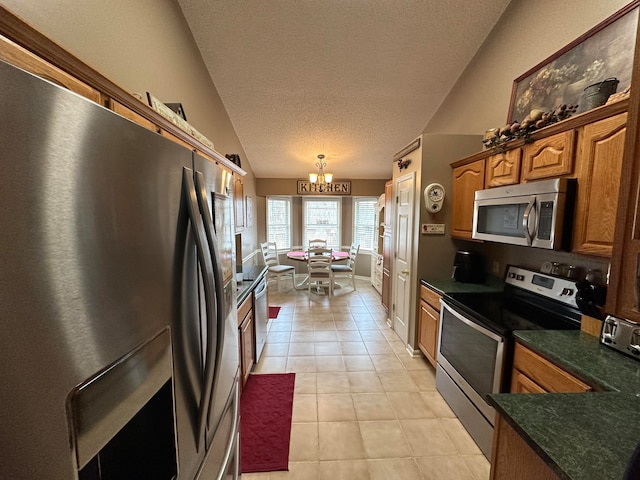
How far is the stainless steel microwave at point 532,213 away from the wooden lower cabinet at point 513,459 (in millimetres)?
1079

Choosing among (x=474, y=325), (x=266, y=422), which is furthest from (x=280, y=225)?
(x=474, y=325)

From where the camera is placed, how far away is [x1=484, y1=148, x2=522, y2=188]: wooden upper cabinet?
1.90m

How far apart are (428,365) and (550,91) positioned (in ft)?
8.62

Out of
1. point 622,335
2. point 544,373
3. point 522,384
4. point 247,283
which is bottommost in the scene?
point 522,384

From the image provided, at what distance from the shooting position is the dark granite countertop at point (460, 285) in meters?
2.33

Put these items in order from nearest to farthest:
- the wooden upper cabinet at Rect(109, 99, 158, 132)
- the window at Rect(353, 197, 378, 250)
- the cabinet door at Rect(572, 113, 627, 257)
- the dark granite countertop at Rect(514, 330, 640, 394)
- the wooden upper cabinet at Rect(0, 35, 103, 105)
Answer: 1. the wooden upper cabinet at Rect(0, 35, 103, 105)
2. the wooden upper cabinet at Rect(109, 99, 158, 132)
3. the dark granite countertop at Rect(514, 330, 640, 394)
4. the cabinet door at Rect(572, 113, 627, 257)
5. the window at Rect(353, 197, 378, 250)

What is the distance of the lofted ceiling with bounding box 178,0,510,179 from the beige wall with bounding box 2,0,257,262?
34cm

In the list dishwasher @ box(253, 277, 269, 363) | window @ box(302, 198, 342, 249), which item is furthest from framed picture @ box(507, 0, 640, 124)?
window @ box(302, 198, 342, 249)

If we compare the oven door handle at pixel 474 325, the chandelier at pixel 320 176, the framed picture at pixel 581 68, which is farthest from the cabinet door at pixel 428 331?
the chandelier at pixel 320 176

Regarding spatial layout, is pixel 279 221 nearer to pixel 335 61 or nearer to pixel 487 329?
pixel 335 61

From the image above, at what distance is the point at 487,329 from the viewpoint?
168 centimetres

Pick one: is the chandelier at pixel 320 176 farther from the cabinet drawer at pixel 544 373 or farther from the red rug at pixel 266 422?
the cabinet drawer at pixel 544 373

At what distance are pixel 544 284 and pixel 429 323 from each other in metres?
1.01

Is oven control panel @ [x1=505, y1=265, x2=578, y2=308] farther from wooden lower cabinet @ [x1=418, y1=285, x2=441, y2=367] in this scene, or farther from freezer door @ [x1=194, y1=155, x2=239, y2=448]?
freezer door @ [x1=194, y1=155, x2=239, y2=448]
